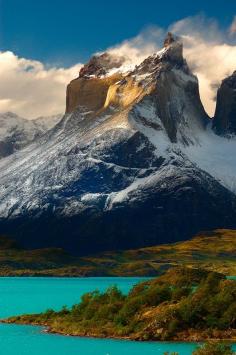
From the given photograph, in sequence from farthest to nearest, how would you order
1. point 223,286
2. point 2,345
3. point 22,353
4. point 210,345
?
point 223,286 → point 2,345 → point 22,353 → point 210,345

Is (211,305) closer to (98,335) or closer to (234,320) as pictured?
(234,320)

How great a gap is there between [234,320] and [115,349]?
778 inches

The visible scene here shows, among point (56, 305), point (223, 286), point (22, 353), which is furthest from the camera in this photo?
point (56, 305)

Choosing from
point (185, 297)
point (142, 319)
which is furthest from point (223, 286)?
point (142, 319)

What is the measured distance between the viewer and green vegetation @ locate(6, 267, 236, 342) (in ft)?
387

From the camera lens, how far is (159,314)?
119062 millimetres

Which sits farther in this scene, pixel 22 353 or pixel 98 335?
pixel 98 335

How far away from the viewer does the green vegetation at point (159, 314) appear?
11788cm

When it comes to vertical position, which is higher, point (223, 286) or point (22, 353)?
point (223, 286)

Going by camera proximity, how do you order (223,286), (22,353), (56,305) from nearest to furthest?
(22,353)
(223,286)
(56,305)

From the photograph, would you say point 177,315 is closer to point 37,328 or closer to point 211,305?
point 211,305

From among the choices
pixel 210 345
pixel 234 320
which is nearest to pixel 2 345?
pixel 234 320

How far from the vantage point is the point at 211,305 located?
396 feet

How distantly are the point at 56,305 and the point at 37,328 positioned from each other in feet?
177
